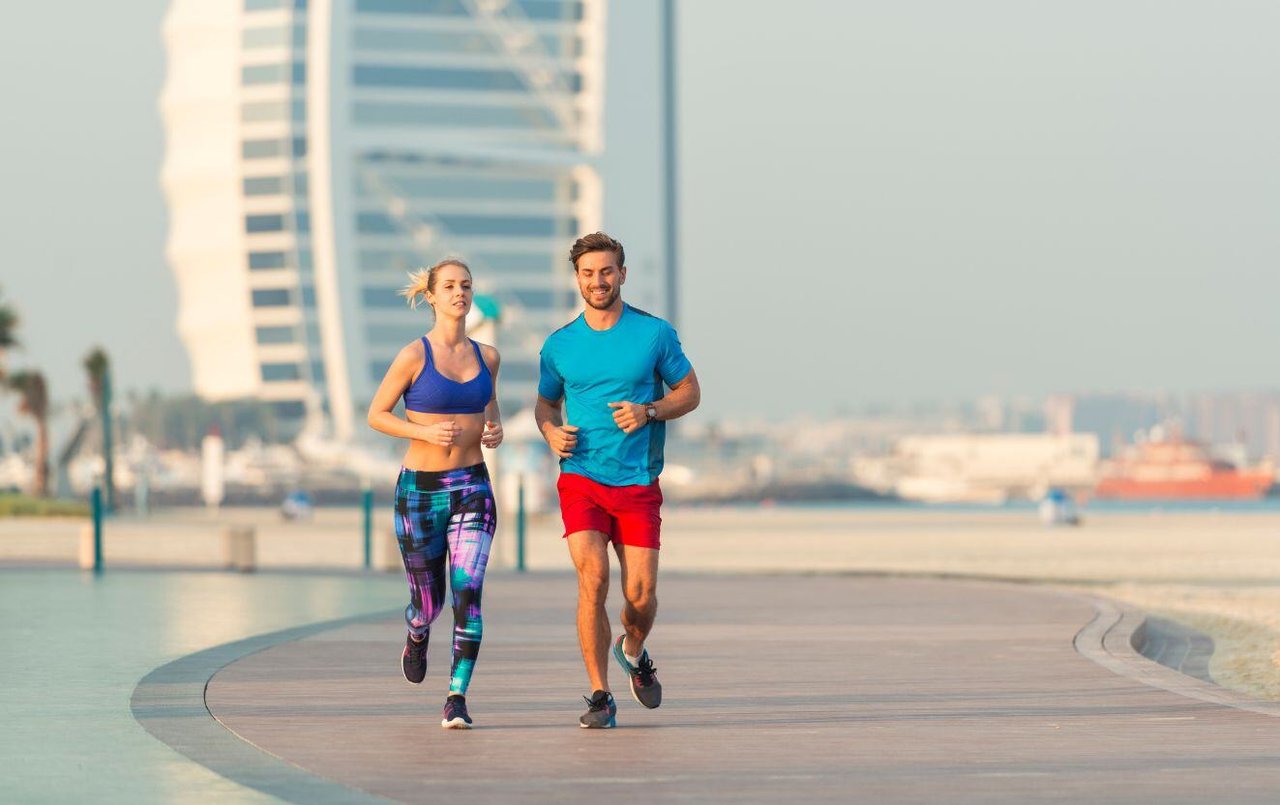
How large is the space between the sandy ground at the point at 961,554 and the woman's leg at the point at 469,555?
5096 millimetres

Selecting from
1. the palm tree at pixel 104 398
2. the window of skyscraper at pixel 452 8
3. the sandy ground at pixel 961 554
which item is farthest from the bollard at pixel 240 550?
the window of skyscraper at pixel 452 8

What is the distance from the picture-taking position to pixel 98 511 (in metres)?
24.1

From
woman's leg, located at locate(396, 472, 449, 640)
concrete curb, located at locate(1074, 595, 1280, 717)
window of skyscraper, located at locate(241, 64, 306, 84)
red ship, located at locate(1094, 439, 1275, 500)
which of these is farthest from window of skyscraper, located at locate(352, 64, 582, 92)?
woman's leg, located at locate(396, 472, 449, 640)

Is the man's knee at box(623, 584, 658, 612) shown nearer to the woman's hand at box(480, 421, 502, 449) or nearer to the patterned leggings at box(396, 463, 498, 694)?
the patterned leggings at box(396, 463, 498, 694)

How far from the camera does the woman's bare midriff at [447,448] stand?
985cm

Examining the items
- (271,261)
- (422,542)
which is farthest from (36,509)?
(271,261)

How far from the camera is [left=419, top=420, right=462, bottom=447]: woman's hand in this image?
9.73 m

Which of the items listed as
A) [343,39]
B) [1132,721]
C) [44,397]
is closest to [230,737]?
[1132,721]

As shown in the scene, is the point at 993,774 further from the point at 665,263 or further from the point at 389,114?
the point at 665,263

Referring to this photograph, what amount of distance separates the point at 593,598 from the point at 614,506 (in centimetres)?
43

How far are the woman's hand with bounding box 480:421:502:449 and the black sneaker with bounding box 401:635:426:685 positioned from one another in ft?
3.42

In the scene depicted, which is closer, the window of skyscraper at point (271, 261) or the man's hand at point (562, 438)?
the man's hand at point (562, 438)

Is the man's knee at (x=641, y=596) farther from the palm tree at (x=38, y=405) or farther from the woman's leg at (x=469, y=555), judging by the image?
the palm tree at (x=38, y=405)

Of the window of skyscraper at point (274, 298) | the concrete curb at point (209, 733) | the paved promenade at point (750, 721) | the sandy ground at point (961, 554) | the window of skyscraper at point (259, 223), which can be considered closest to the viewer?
the concrete curb at point (209, 733)
